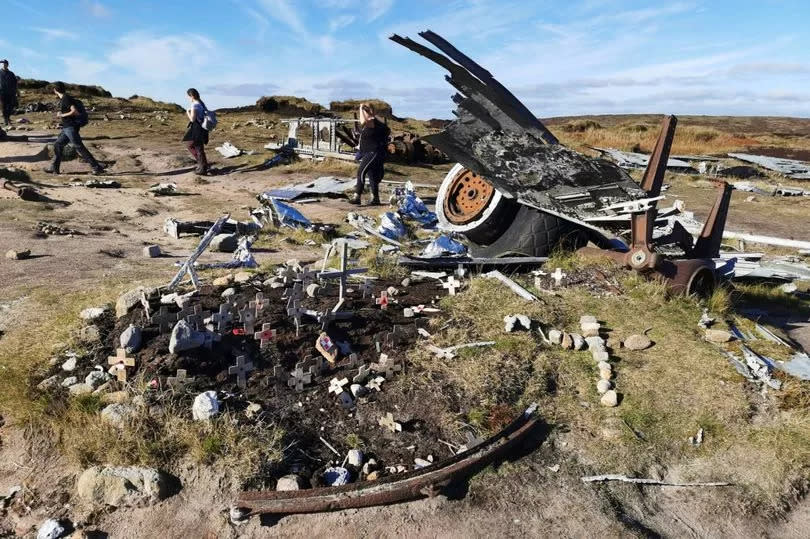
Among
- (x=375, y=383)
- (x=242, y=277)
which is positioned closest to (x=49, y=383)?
(x=242, y=277)

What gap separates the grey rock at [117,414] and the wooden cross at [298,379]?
0.93m

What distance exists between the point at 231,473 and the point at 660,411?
2630 millimetres

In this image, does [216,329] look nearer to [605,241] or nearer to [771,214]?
[605,241]

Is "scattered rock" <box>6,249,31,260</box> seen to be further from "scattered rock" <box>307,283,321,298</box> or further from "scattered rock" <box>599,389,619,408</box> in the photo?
"scattered rock" <box>599,389,619,408</box>

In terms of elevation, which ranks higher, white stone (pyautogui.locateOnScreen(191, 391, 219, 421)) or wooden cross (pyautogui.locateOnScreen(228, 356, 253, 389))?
wooden cross (pyautogui.locateOnScreen(228, 356, 253, 389))

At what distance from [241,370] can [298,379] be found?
36 centimetres

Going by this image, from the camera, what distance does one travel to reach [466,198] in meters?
6.59

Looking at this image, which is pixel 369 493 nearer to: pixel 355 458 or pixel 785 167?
pixel 355 458

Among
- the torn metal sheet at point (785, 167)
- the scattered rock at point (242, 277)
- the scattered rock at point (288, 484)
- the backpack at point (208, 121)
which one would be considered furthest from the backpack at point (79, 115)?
the torn metal sheet at point (785, 167)

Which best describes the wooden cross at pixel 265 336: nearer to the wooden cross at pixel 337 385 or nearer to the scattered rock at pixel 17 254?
the wooden cross at pixel 337 385

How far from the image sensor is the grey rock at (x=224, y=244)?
741 centimetres

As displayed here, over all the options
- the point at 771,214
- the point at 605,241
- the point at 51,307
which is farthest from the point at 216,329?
the point at 771,214

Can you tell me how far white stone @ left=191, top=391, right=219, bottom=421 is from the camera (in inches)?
128

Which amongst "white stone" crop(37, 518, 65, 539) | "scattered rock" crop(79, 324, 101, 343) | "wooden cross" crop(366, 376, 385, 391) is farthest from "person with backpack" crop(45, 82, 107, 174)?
"white stone" crop(37, 518, 65, 539)
